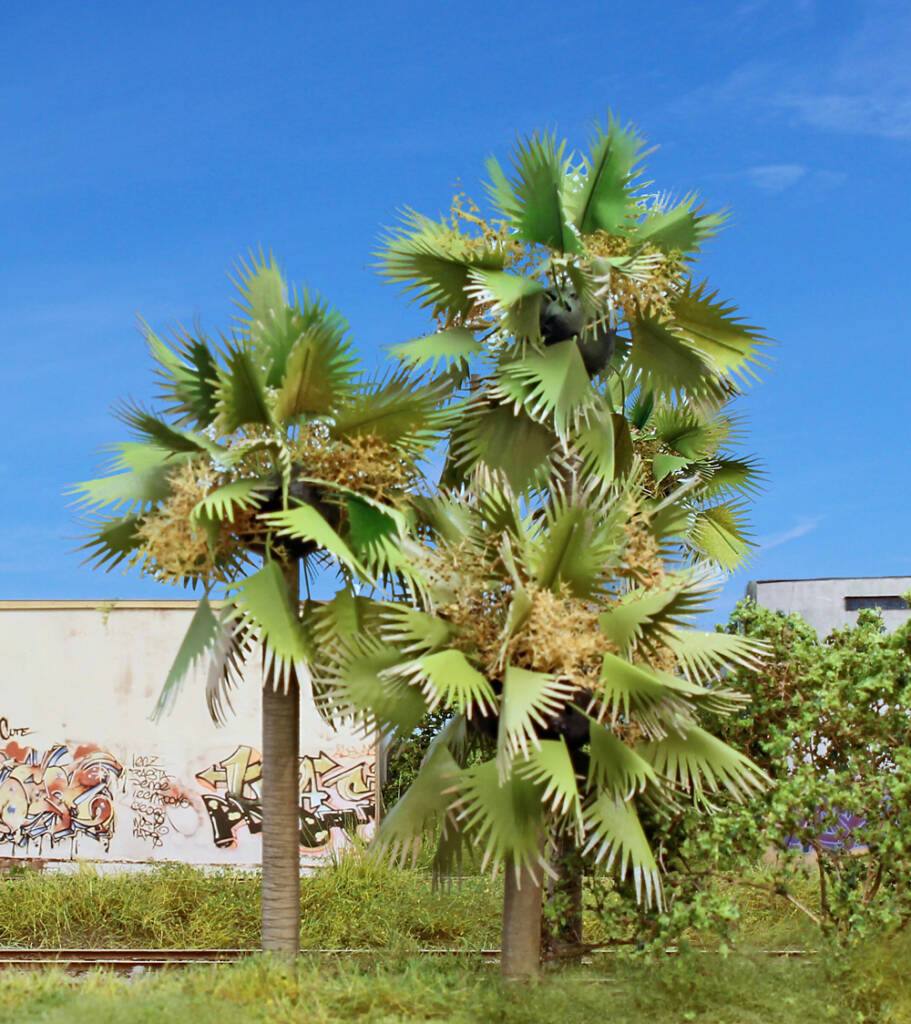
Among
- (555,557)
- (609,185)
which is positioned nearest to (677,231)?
(609,185)

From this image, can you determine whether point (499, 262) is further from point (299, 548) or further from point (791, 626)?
point (791, 626)

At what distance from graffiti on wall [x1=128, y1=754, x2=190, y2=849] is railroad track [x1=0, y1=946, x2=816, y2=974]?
236 inches

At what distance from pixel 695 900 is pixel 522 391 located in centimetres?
496

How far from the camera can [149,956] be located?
1374 centimetres

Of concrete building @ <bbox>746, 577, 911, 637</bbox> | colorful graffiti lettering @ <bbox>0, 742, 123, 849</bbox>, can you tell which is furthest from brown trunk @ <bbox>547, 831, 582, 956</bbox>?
concrete building @ <bbox>746, 577, 911, 637</bbox>

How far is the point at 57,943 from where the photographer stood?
15180mm

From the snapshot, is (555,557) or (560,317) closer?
(555,557)

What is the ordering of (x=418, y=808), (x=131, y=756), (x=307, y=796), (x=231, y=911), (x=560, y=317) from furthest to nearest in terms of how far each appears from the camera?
(x=131, y=756) → (x=307, y=796) → (x=231, y=911) → (x=560, y=317) → (x=418, y=808)

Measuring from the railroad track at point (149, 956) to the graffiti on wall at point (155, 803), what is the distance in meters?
6.00

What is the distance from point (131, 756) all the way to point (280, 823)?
10.1 meters

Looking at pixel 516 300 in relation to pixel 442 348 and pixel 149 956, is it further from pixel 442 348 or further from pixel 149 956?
pixel 149 956

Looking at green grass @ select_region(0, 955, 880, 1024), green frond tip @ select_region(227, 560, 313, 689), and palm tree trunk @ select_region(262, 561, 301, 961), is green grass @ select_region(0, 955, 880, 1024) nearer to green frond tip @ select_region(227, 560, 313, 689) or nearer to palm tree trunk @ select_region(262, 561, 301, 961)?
palm tree trunk @ select_region(262, 561, 301, 961)

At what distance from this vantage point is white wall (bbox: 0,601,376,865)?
66.1 feet

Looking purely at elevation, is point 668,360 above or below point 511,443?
above
